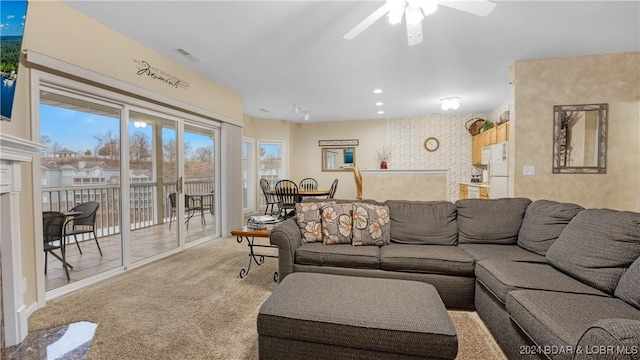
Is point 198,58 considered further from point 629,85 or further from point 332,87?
point 629,85

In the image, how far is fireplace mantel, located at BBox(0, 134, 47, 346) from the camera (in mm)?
1807

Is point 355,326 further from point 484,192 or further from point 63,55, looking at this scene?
point 484,192

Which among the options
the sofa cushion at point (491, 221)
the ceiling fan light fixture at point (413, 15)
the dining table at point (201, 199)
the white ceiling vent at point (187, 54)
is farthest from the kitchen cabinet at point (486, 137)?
the dining table at point (201, 199)

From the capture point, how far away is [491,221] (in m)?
2.65

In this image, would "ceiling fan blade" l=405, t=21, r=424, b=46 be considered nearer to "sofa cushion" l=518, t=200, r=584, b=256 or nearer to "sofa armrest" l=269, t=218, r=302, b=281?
"sofa cushion" l=518, t=200, r=584, b=256

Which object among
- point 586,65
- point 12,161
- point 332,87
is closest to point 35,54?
point 12,161

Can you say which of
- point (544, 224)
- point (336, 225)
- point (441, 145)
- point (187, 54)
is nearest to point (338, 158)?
point (441, 145)

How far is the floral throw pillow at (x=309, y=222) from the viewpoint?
2725mm

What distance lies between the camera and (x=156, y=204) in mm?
4016

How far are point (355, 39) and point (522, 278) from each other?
2671mm

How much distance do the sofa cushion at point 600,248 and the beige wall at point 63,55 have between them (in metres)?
3.98

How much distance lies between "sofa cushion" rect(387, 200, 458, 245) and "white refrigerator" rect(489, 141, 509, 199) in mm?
1682

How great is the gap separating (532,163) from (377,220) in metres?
2.40

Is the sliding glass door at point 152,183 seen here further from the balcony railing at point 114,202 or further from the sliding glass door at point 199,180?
the sliding glass door at point 199,180
